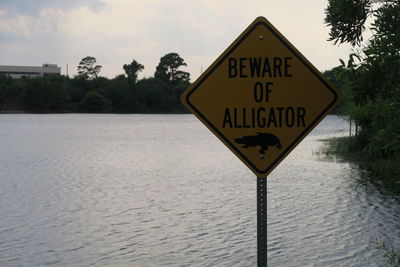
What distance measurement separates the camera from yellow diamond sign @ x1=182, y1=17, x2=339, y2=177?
15.2 ft

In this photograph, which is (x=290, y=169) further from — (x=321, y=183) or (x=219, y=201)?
(x=219, y=201)

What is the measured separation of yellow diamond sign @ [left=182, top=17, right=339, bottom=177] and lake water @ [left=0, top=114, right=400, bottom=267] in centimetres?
909

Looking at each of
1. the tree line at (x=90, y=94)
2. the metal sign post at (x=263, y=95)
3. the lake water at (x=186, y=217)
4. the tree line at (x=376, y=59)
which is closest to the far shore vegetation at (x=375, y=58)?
the tree line at (x=376, y=59)

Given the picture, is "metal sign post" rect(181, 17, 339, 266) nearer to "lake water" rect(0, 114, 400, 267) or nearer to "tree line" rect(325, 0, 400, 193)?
"tree line" rect(325, 0, 400, 193)

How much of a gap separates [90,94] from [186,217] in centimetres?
16314

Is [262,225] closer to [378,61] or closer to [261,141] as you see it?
[261,141]

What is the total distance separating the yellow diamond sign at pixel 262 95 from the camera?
4.62 metres

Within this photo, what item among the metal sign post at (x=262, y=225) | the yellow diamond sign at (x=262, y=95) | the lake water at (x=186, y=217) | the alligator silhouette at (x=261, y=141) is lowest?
the lake water at (x=186, y=217)

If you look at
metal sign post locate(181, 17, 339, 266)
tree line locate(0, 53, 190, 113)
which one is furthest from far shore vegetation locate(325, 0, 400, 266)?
tree line locate(0, 53, 190, 113)

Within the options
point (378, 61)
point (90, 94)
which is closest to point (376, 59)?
point (378, 61)

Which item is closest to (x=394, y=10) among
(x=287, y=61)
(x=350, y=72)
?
(x=350, y=72)

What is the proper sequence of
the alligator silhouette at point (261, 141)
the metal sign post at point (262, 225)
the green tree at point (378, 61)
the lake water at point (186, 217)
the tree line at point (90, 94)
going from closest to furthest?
the metal sign post at point (262, 225), the alligator silhouette at point (261, 141), the green tree at point (378, 61), the lake water at point (186, 217), the tree line at point (90, 94)

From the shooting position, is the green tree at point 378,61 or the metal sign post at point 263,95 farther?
the green tree at point 378,61

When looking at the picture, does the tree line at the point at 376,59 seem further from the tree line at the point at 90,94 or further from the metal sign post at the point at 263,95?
the tree line at the point at 90,94
